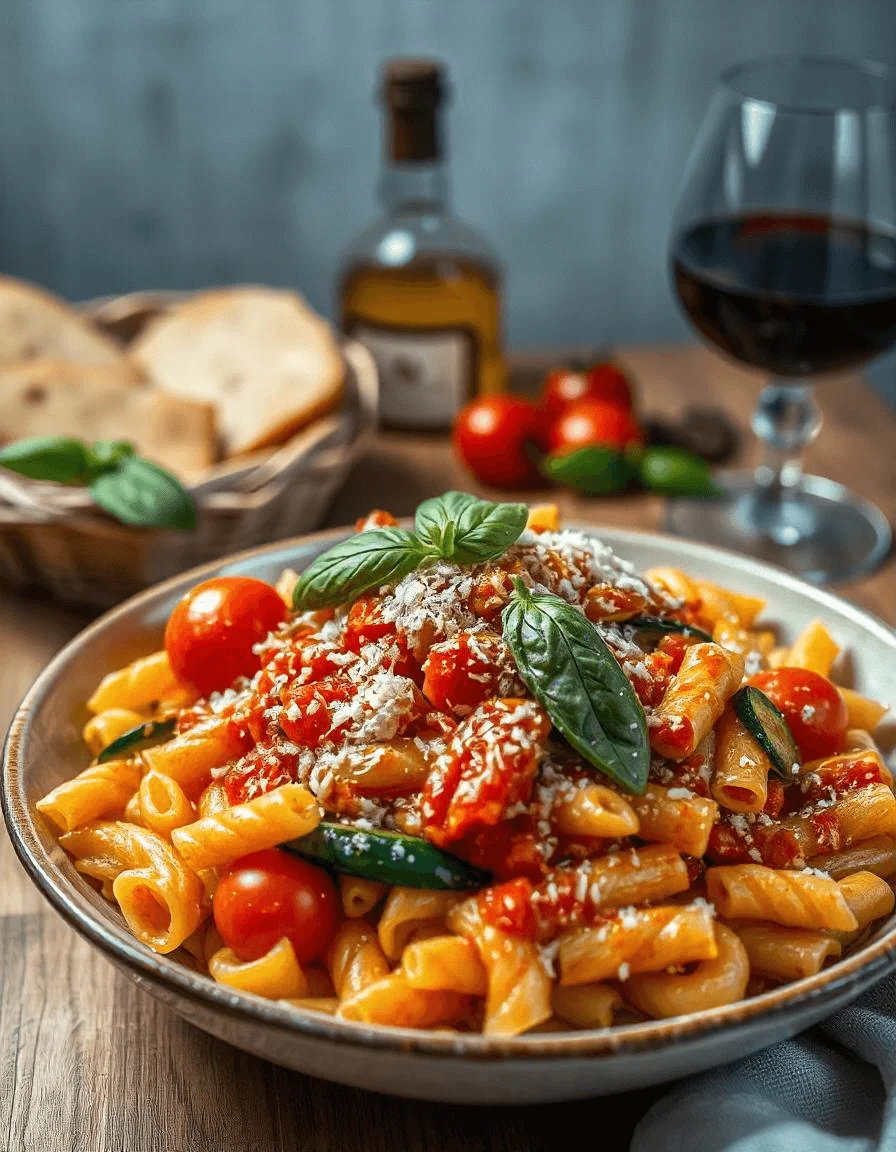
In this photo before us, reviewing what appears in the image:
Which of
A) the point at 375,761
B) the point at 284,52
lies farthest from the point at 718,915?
the point at 284,52

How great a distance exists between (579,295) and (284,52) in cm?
149

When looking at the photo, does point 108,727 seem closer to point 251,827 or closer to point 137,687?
point 137,687

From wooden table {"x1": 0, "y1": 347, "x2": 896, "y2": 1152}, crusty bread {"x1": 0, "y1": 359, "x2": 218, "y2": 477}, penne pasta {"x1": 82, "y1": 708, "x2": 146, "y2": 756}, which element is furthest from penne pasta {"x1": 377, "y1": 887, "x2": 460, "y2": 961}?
crusty bread {"x1": 0, "y1": 359, "x2": 218, "y2": 477}

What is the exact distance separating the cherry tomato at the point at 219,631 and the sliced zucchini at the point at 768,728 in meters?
0.72

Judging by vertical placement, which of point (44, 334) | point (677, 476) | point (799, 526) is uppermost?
point (44, 334)

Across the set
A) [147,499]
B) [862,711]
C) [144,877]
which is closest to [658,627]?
[862,711]

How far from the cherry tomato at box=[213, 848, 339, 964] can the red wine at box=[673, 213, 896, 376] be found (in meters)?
1.68

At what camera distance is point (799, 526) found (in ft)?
10.5

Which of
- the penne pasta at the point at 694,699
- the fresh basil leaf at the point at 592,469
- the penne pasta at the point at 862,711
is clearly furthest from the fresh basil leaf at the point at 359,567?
the fresh basil leaf at the point at 592,469

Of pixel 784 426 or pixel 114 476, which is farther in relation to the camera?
pixel 784 426

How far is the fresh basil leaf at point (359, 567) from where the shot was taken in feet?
6.10

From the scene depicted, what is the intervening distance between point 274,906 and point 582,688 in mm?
465

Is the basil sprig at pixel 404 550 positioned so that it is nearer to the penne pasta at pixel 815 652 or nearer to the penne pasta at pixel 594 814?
the penne pasta at pixel 594 814

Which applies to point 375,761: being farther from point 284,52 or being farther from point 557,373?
point 284,52
